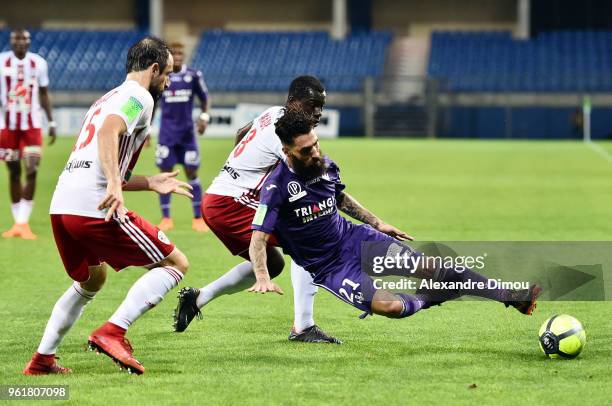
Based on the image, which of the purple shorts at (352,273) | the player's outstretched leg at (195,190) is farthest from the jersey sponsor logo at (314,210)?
the player's outstretched leg at (195,190)

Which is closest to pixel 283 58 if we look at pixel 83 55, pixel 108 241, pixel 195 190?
pixel 83 55

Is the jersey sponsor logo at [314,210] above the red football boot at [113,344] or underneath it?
above

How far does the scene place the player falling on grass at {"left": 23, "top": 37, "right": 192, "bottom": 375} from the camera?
20.3 ft

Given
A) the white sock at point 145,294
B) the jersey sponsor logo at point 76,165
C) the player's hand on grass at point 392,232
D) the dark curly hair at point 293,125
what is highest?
the dark curly hair at point 293,125

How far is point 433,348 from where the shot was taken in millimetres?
7355

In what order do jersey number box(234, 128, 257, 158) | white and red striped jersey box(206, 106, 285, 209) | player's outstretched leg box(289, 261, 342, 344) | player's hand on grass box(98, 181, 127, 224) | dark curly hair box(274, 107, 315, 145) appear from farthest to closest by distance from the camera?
jersey number box(234, 128, 257, 158) → white and red striped jersey box(206, 106, 285, 209) → player's outstretched leg box(289, 261, 342, 344) → dark curly hair box(274, 107, 315, 145) → player's hand on grass box(98, 181, 127, 224)

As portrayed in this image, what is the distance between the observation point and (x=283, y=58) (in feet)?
154

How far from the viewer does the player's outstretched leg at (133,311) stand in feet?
20.7

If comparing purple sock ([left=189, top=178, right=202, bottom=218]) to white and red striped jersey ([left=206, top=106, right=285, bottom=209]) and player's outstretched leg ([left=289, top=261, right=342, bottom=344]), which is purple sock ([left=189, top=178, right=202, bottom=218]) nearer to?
white and red striped jersey ([left=206, top=106, right=285, bottom=209])

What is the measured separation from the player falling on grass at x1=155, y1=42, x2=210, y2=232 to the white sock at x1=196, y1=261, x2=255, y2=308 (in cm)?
715

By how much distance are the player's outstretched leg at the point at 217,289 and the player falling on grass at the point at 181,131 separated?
7158 mm

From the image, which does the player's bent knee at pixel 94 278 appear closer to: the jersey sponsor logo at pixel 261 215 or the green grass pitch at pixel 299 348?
the green grass pitch at pixel 299 348

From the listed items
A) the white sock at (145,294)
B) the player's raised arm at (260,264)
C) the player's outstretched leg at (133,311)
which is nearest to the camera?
the player's outstretched leg at (133,311)

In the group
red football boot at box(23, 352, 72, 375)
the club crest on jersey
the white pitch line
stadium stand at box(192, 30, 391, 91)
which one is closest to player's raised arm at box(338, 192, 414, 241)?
the club crest on jersey
